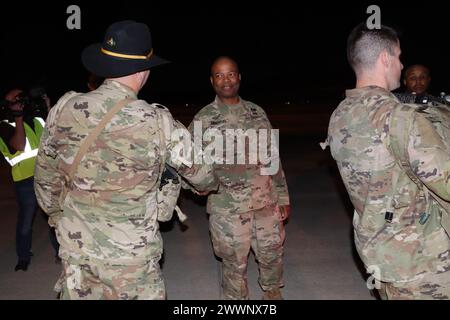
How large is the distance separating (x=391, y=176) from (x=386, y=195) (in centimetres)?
10

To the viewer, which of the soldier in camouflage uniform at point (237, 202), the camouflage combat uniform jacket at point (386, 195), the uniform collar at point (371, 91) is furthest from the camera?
the soldier in camouflage uniform at point (237, 202)

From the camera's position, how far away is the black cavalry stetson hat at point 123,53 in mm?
2604

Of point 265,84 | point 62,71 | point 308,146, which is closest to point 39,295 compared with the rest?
point 308,146

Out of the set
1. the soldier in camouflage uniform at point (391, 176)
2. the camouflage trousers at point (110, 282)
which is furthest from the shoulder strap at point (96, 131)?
the soldier in camouflage uniform at point (391, 176)

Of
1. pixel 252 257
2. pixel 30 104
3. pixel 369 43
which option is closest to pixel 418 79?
pixel 369 43

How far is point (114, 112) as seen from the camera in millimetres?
2477

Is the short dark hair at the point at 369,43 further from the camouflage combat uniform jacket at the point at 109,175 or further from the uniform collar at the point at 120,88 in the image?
the uniform collar at the point at 120,88

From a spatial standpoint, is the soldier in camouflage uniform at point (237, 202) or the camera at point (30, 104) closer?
the soldier in camouflage uniform at point (237, 202)

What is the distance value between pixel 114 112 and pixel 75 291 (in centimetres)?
95

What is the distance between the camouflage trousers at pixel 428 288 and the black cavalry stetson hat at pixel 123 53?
1.71 m

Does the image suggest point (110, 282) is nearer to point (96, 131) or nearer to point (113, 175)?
point (113, 175)

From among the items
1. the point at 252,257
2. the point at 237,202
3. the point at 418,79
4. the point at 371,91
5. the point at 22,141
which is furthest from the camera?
the point at 252,257

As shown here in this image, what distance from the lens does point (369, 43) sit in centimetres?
257

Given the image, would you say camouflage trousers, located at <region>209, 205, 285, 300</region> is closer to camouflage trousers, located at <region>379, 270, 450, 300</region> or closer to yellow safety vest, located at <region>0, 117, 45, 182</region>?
camouflage trousers, located at <region>379, 270, 450, 300</region>
